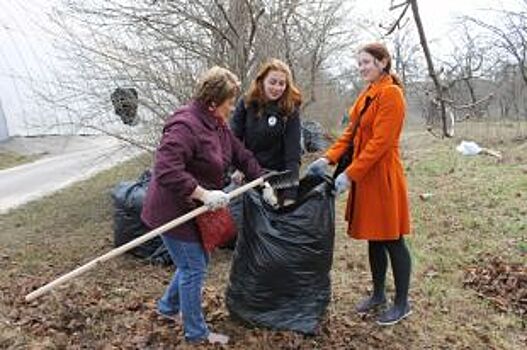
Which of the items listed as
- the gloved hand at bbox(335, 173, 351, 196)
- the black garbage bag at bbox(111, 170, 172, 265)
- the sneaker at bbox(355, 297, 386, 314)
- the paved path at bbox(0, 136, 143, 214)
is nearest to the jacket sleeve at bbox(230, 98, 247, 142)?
the gloved hand at bbox(335, 173, 351, 196)

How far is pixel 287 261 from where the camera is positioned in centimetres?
319

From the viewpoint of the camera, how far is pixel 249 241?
3311mm

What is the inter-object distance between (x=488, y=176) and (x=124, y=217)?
581 cm

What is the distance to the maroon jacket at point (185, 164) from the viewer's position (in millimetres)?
2807

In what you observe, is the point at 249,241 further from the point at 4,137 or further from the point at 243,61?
the point at 4,137

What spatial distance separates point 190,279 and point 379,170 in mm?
1170

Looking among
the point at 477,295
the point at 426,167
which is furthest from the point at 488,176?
the point at 477,295

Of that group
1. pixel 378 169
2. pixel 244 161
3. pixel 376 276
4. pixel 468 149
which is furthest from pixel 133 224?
pixel 468 149

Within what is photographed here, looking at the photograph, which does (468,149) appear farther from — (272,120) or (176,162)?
(176,162)

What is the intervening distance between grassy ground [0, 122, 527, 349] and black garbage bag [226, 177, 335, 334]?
0.37 feet

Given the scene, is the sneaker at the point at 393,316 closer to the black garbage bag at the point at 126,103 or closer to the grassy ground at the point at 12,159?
the black garbage bag at the point at 126,103

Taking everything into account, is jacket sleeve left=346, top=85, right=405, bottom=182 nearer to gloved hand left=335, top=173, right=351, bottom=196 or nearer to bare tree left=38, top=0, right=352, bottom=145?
gloved hand left=335, top=173, right=351, bottom=196

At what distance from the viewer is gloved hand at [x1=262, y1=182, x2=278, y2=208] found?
3.35 m

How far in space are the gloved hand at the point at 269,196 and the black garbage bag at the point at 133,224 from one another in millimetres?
1872
